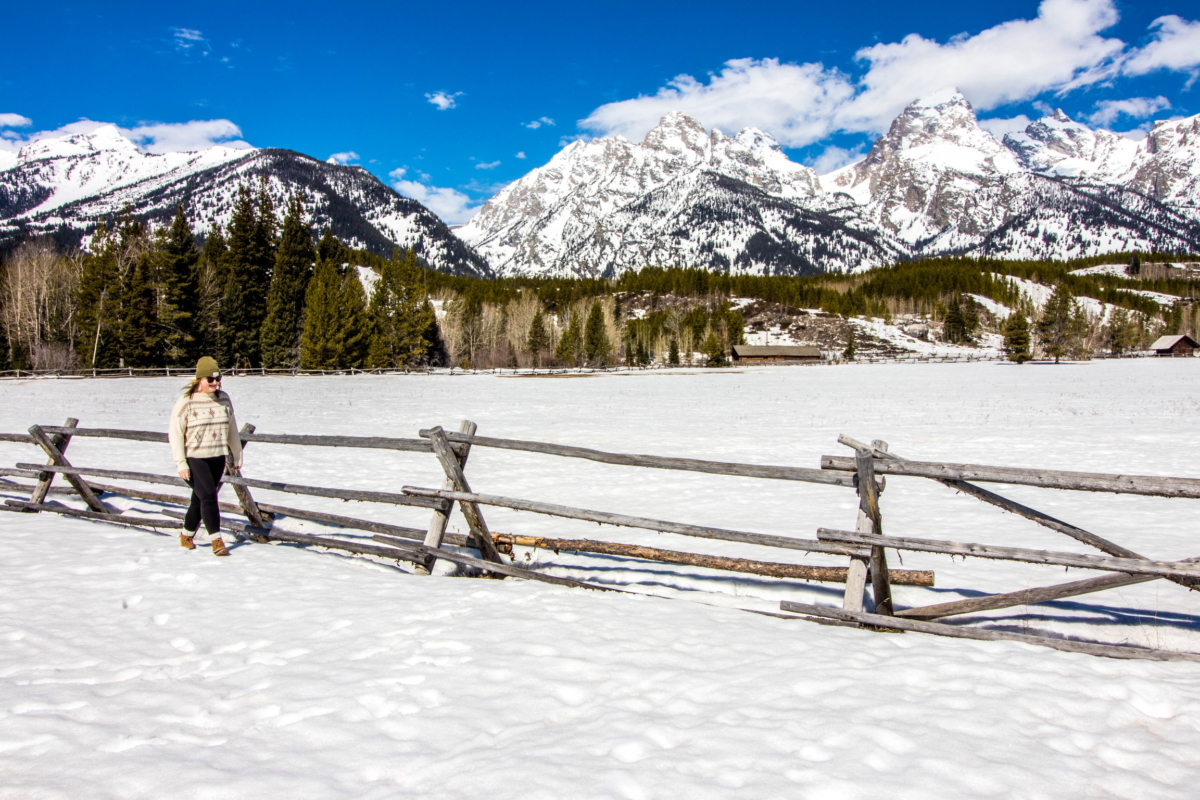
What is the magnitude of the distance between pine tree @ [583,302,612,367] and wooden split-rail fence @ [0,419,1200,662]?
9626 centimetres

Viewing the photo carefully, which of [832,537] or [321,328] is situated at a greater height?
→ [321,328]

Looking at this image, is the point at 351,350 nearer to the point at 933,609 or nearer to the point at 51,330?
the point at 51,330

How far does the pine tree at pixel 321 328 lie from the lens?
198ft

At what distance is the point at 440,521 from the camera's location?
7.02m

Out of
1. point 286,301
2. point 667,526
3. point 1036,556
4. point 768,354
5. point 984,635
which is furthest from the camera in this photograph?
point 768,354

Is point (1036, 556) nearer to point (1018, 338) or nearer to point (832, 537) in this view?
point (832, 537)

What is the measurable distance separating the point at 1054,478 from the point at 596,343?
102 m

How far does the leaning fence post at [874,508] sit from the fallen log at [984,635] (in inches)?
7.9

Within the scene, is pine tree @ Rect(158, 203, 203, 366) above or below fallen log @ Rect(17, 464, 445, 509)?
above

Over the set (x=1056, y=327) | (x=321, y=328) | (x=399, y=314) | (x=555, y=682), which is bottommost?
(x=555, y=682)

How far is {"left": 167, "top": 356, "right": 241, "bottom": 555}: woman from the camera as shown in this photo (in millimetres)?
7477

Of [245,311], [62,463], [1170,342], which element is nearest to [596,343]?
[245,311]

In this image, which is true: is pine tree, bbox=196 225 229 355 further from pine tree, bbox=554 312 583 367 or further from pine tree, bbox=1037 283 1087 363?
pine tree, bbox=1037 283 1087 363

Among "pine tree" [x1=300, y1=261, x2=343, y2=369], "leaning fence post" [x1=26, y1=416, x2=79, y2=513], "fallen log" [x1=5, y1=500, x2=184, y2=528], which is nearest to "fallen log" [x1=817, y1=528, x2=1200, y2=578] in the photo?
"fallen log" [x1=5, y1=500, x2=184, y2=528]
